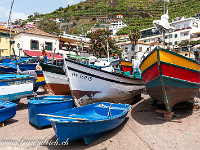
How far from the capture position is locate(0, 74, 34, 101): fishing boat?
7.68 m

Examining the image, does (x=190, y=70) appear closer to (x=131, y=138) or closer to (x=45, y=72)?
(x=131, y=138)

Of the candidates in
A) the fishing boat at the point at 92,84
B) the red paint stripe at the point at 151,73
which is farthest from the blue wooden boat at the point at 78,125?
the red paint stripe at the point at 151,73

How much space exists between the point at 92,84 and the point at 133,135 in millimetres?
2982

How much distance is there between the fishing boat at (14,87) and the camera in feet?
25.2

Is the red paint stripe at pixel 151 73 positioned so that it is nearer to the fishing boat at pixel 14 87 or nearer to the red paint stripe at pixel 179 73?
the red paint stripe at pixel 179 73

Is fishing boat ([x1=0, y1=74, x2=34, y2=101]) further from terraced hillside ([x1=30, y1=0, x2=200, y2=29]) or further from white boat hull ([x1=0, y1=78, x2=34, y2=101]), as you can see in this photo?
terraced hillside ([x1=30, y1=0, x2=200, y2=29])

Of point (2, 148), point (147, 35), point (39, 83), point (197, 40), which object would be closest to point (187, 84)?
point (2, 148)

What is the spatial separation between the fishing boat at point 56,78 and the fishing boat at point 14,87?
1.16m

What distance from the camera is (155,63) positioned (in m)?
6.39

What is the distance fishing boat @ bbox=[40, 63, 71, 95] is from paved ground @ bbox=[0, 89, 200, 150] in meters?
2.89

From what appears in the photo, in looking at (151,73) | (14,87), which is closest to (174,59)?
(151,73)

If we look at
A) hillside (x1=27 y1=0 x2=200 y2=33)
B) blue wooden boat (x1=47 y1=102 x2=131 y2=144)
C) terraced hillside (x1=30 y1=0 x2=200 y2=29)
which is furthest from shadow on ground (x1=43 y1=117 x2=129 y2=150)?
terraced hillside (x1=30 y1=0 x2=200 y2=29)

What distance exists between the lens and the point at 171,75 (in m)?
6.28

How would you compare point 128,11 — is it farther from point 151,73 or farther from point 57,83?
point 151,73
